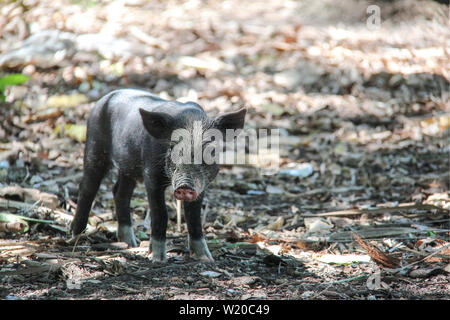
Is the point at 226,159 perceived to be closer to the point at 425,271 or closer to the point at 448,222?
the point at 448,222

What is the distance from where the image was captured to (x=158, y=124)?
4.81 meters

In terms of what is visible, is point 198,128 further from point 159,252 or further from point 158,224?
point 159,252

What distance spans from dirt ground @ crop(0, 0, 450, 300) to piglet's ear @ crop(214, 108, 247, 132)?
1.22 m

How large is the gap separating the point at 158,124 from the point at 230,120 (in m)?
0.61

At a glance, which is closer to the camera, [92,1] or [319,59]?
[319,59]

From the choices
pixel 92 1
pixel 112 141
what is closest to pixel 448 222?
pixel 112 141

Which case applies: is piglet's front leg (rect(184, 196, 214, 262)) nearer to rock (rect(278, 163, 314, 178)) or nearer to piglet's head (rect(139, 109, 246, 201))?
piglet's head (rect(139, 109, 246, 201))

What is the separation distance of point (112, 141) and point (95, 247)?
104 centimetres

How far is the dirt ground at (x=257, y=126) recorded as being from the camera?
4758mm

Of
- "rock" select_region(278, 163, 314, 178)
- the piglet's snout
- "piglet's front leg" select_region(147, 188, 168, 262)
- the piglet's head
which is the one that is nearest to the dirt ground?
"rock" select_region(278, 163, 314, 178)

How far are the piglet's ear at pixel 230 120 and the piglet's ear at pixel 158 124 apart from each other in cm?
39

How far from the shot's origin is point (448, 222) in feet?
20.5

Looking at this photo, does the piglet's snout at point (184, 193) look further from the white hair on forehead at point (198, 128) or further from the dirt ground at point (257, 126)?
the dirt ground at point (257, 126)

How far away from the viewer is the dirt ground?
4758mm
